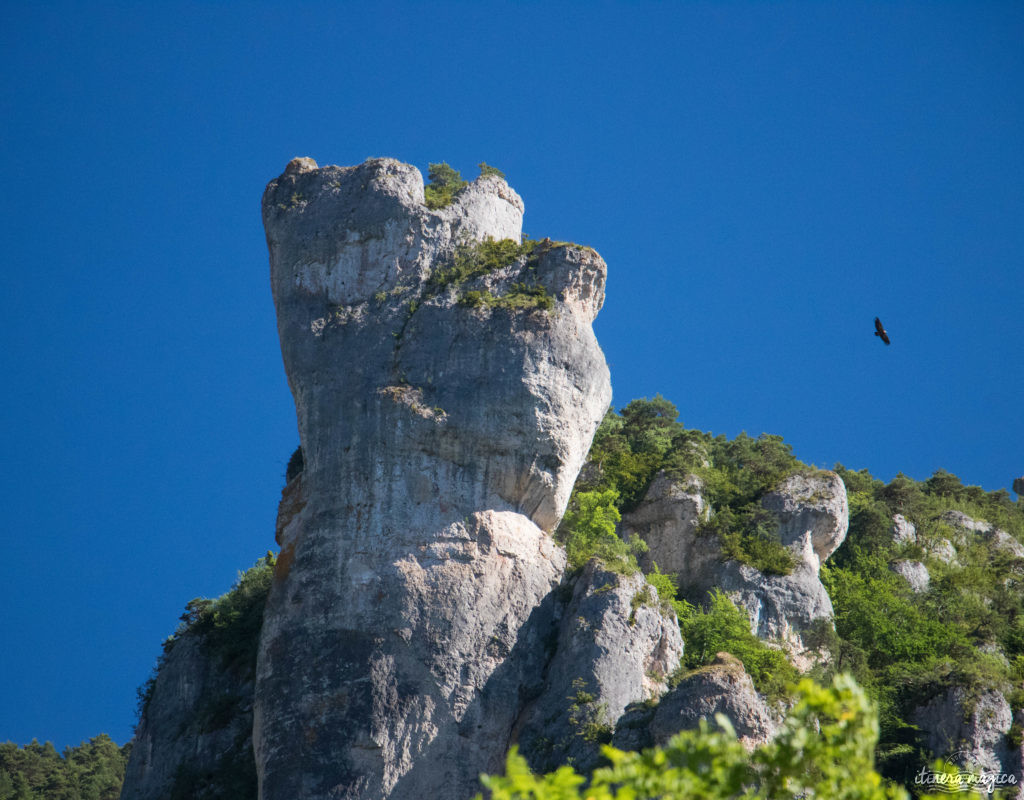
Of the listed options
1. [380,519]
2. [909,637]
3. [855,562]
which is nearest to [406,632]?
[380,519]

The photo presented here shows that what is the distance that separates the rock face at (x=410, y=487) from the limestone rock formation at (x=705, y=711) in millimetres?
4537

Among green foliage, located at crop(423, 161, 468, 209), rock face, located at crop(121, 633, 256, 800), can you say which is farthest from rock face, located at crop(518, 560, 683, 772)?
green foliage, located at crop(423, 161, 468, 209)

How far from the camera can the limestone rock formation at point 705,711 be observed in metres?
27.4

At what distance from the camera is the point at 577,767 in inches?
1122

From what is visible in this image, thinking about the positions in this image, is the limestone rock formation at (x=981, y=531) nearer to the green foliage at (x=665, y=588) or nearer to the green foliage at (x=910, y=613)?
the green foliage at (x=910, y=613)

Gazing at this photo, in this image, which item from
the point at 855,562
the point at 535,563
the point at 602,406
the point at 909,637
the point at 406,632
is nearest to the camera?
the point at 406,632

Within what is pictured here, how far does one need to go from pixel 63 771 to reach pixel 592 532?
86.5ft

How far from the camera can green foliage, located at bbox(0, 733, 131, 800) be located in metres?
47.6

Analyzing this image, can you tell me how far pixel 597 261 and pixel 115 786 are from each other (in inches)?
1143

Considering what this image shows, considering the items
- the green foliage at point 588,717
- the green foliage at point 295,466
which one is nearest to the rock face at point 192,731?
the green foliage at point 295,466

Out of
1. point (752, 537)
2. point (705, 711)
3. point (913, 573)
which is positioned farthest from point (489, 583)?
point (913, 573)

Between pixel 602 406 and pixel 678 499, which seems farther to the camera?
pixel 678 499

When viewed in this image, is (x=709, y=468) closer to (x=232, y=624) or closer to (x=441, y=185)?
(x=441, y=185)

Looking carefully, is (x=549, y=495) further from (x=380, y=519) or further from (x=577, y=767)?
(x=577, y=767)
